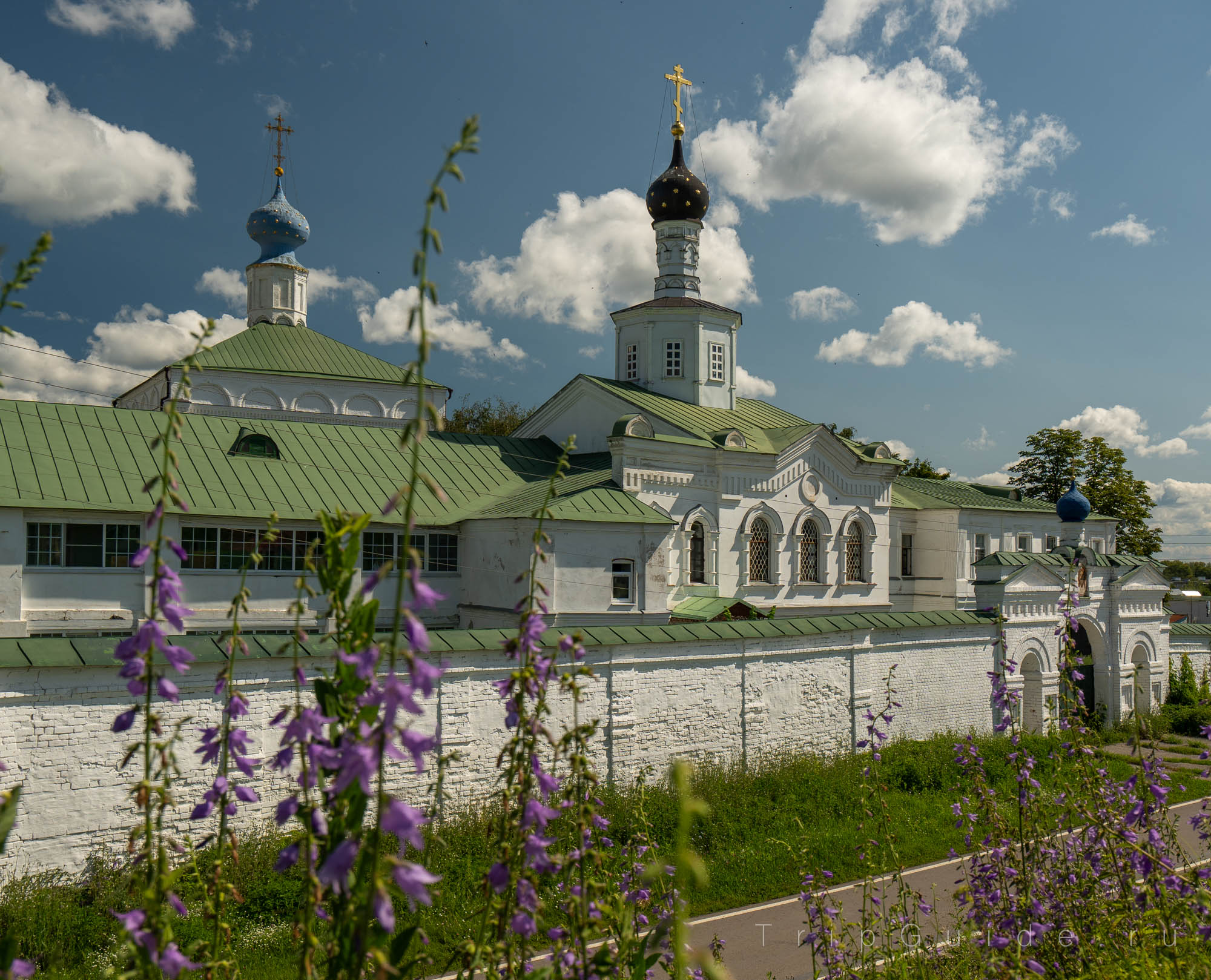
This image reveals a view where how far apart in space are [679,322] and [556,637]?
1572cm

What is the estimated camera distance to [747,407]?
2705cm

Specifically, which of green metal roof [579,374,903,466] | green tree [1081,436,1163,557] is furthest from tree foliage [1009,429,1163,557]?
green metal roof [579,374,903,466]

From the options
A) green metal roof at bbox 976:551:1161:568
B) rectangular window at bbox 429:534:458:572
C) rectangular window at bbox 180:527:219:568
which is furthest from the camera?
rectangular window at bbox 429:534:458:572

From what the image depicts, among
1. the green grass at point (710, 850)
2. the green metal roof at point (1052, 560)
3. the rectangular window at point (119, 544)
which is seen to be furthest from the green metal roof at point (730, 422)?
the rectangular window at point (119, 544)

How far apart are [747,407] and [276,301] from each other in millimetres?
16549

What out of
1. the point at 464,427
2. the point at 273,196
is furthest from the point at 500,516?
the point at 464,427

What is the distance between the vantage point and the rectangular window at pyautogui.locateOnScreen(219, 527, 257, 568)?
54.4 ft

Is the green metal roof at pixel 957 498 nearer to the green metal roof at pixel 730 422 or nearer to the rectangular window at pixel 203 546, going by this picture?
the green metal roof at pixel 730 422

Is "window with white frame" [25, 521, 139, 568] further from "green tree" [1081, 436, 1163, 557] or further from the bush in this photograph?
"green tree" [1081, 436, 1163, 557]

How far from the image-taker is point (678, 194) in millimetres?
26938

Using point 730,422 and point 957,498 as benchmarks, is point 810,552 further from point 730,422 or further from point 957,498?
point 957,498

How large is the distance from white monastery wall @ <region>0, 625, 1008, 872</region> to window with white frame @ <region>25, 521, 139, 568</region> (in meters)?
6.48

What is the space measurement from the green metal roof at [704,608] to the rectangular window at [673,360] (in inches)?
308

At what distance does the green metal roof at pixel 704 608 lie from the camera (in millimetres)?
19406
